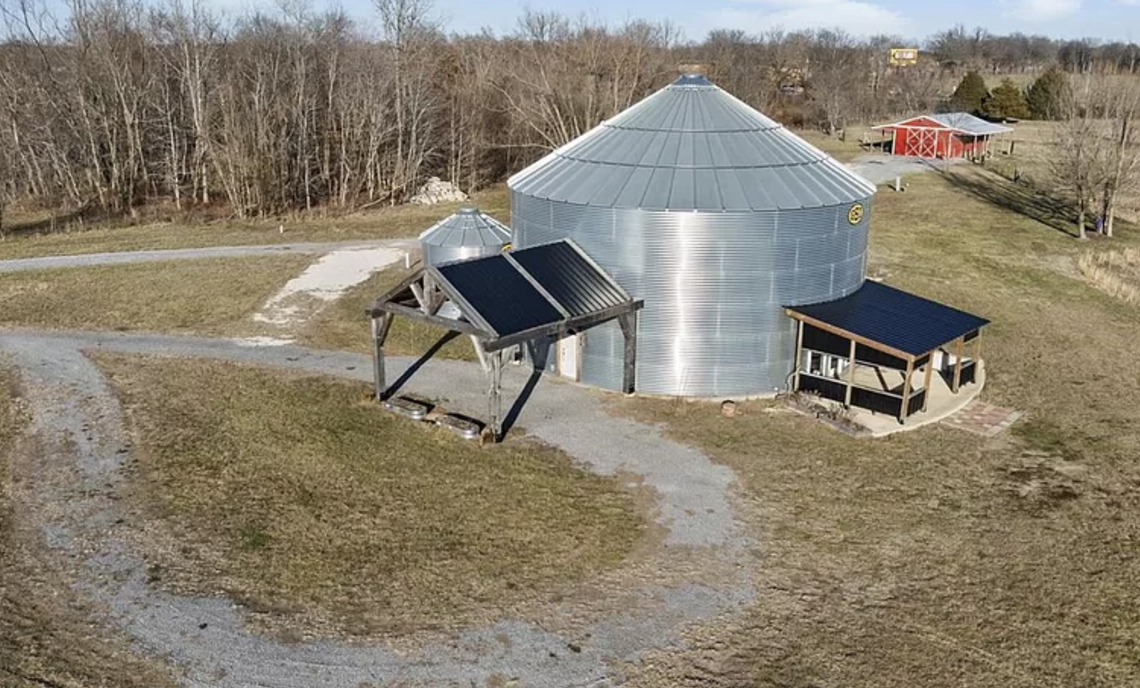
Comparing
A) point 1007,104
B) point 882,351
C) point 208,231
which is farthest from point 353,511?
point 1007,104

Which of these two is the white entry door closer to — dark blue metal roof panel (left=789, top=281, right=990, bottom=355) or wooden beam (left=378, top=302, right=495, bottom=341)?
wooden beam (left=378, top=302, right=495, bottom=341)

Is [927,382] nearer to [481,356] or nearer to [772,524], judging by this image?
[772,524]

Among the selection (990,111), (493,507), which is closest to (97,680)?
(493,507)

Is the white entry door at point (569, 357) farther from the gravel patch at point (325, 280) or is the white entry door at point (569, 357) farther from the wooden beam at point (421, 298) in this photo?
the gravel patch at point (325, 280)

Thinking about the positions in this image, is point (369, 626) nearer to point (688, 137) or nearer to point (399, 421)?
point (399, 421)

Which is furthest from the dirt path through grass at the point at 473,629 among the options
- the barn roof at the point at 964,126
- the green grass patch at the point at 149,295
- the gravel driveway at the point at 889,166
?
the barn roof at the point at 964,126

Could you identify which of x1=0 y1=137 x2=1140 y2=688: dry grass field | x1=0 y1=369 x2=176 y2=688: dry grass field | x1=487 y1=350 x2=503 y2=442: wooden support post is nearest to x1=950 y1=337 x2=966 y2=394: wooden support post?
x1=0 y1=137 x2=1140 y2=688: dry grass field

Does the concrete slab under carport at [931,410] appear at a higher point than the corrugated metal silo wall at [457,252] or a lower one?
lower
